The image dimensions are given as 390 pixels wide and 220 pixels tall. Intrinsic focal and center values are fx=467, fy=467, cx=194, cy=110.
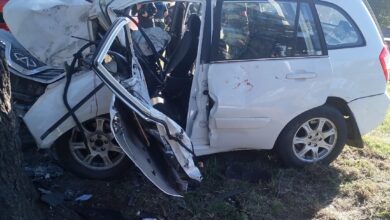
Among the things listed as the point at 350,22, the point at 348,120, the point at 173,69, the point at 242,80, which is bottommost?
the point at 348,120

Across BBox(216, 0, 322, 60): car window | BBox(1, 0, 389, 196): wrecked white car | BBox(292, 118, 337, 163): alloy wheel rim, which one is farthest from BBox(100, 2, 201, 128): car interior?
BBox(292, 118, 337, 163): alloy wheel rim

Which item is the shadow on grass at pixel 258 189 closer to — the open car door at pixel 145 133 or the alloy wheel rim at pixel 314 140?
the alloy wheel rim at pixel 314 140

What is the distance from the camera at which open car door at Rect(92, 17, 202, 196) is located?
323 centimetres

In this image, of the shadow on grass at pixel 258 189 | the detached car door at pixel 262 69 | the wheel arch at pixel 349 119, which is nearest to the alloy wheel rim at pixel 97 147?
the shadow on grass at pixel 258 189

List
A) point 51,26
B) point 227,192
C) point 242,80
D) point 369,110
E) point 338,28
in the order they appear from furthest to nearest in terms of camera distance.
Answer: point 51,26 → point 369,110 → point 338,28 → point 227,192 → point 242,80

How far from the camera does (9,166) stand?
121 inches

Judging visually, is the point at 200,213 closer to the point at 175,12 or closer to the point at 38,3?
the point at 175,12

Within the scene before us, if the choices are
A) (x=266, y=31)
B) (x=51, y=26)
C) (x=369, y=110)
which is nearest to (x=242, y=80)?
(x=266, y=31)

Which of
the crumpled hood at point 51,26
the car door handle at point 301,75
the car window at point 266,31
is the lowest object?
the crumpled hood at point 51,26

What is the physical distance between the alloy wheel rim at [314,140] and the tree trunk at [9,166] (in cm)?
258

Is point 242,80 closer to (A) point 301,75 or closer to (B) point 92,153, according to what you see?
(A) point 301,75

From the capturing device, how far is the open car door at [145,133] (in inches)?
127

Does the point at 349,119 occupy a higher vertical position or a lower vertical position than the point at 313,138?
higher

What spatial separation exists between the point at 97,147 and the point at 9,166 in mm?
1288
